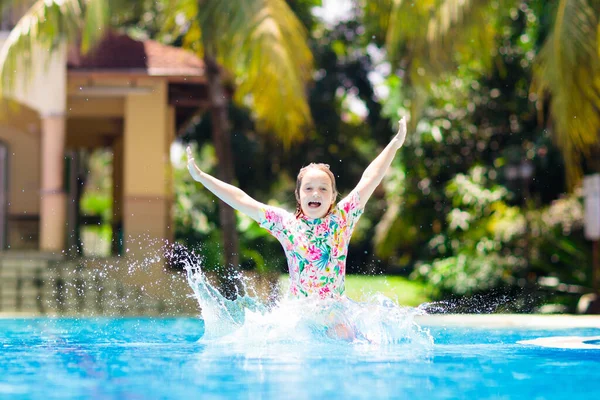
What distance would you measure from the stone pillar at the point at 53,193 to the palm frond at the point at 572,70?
700 cm

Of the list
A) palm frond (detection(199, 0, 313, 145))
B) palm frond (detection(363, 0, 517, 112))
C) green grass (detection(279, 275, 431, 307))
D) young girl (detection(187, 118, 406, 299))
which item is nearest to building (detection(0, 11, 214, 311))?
palm frond (detection(199, 0, 313, 145))

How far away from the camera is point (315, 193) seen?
18.1 feet

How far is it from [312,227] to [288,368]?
1211mm

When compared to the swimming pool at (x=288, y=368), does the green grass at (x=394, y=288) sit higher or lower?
lower

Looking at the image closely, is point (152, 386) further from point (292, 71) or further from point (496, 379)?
point (292, 71)

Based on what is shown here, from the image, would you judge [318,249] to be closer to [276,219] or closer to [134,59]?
[276,219]

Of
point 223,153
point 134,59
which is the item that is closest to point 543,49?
point 223,153

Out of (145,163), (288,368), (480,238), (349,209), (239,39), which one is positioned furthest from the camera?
(480,238)

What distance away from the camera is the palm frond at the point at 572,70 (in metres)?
11.2

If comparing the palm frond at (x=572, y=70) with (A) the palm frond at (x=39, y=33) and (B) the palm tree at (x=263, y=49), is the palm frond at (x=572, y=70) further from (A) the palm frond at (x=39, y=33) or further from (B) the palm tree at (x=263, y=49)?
(A) the palm frond at (x=39, y=33)

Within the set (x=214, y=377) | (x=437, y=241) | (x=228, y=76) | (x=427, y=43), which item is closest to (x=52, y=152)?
(x=228, y=76)

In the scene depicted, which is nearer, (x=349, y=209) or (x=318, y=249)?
(x=318, y=249)

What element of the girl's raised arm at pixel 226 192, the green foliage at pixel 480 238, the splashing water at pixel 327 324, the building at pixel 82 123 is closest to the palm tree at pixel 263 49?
the building at pixel 82 123

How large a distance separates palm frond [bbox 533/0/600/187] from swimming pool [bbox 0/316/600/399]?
515cm
